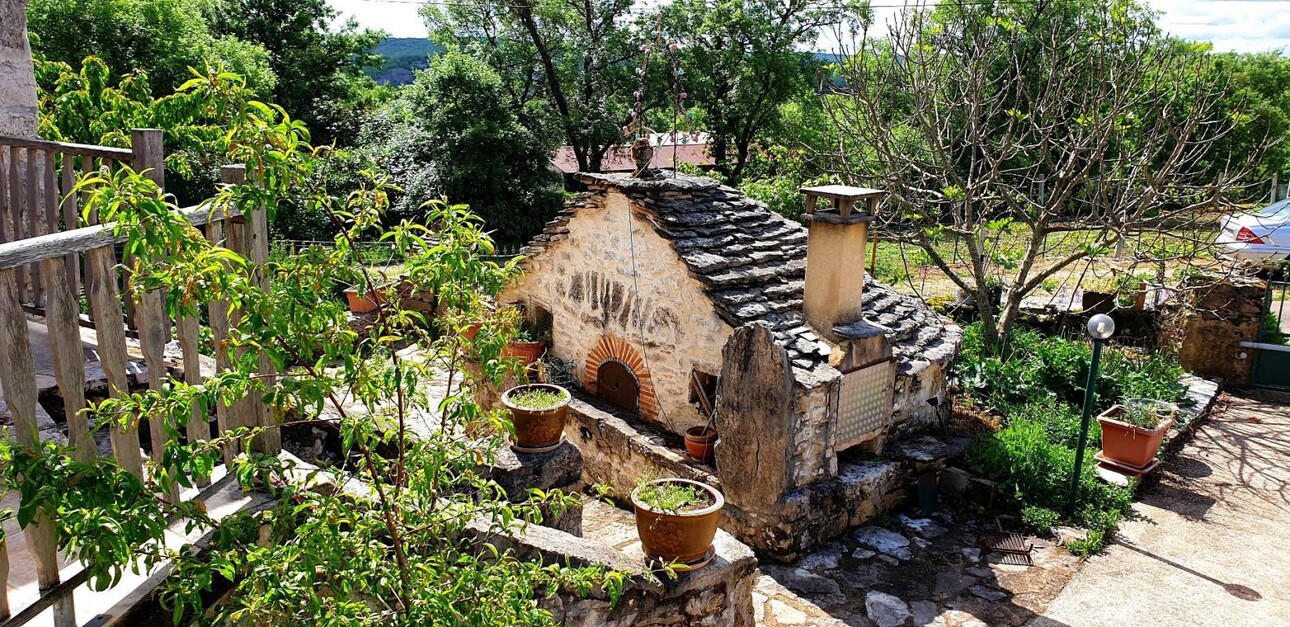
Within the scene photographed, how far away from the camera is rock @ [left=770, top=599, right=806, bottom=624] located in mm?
6324

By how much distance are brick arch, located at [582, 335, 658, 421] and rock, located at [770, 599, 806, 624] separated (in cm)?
259

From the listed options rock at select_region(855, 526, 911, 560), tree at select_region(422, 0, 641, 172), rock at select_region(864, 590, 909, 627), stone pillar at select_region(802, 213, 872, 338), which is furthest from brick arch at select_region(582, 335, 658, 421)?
tree at select_region(422, 0, 641, 172)

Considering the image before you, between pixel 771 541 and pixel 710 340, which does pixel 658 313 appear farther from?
pixel 771 541

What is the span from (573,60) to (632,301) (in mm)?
15154

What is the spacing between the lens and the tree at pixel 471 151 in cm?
1827

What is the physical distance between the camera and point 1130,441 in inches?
336

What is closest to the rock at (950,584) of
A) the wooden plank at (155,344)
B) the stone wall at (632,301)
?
the stone wall at (632,301)

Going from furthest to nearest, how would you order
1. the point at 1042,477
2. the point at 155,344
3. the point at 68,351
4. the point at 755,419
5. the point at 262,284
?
the point at 1042,477 < the point at 755,419 < the point at 262,284 < the point at 155,344 < the point at 68,351

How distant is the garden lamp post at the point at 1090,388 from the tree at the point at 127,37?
1371cm

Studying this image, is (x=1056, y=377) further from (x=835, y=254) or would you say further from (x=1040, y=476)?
(x=835, y=254)

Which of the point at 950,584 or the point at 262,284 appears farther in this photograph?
the point at 950,584

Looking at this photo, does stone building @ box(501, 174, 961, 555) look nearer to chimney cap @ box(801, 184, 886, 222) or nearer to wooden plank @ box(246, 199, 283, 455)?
chimney cap @ box(801, 184, 886, 222)

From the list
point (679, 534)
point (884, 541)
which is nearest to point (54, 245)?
point (679, 534)

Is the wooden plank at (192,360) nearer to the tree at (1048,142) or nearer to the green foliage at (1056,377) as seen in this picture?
the green foliage at (1056,377)
